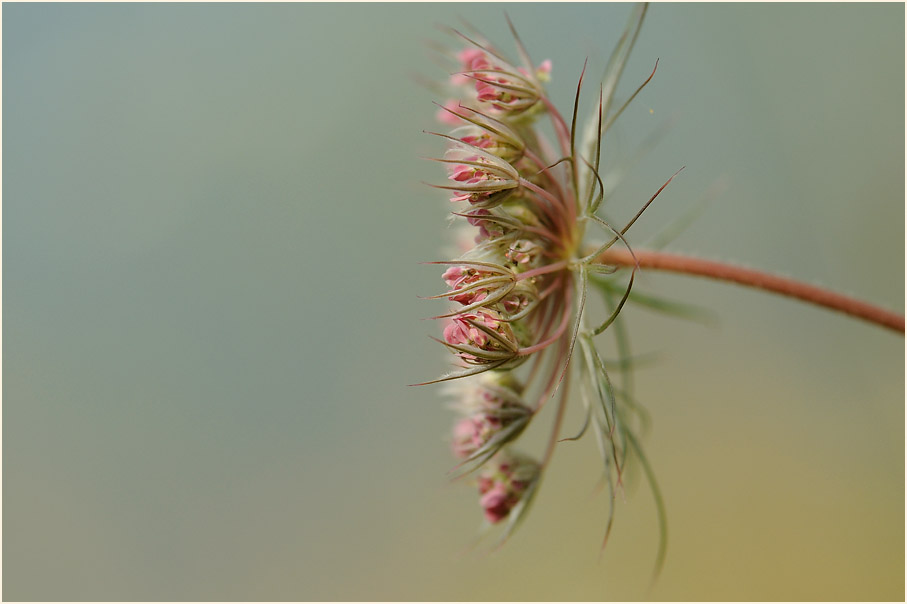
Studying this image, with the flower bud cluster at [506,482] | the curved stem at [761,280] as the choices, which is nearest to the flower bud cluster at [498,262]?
the flower bud cluster at [506,482]

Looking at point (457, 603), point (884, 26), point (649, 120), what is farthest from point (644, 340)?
point (884, 26)

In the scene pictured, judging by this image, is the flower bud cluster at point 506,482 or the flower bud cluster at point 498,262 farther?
the flower bud cluster at point 506,482

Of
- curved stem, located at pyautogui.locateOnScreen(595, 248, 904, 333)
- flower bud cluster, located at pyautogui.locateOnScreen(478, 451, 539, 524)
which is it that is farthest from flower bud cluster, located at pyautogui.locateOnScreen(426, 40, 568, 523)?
curved stem, located at pyautogui.locateOnScreen(595, 248, 904, 333)

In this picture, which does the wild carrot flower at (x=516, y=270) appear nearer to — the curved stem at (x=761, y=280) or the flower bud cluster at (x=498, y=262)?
the flower bud cluster at (x=498, y=262)

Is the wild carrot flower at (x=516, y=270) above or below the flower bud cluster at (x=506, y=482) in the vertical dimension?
above

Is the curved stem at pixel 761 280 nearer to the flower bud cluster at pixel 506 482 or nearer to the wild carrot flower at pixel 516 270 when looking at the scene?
the wild carrot flower at pixel 516 270

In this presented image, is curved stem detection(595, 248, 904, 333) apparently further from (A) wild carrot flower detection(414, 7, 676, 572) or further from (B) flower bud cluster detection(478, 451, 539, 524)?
(B) flower bud cluster detection(478, 451, 539, 524)
